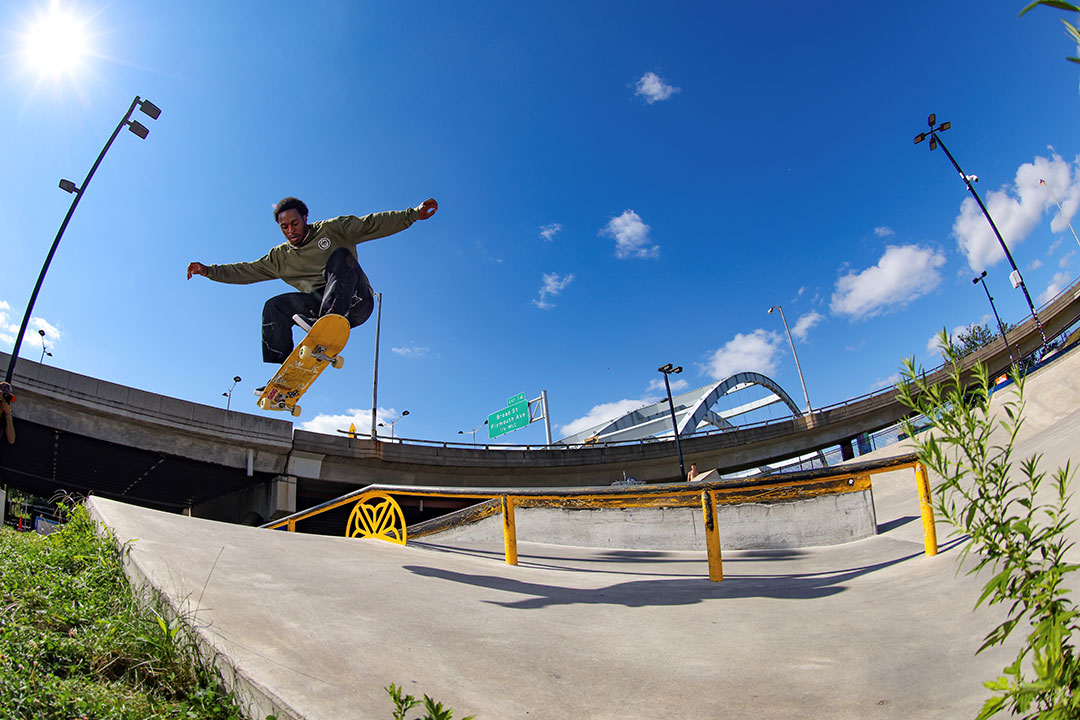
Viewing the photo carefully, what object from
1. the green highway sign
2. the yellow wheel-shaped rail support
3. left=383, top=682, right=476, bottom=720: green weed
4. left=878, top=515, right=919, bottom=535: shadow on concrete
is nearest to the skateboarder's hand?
the yellow wheel-shaped rail support

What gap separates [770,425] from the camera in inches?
1371

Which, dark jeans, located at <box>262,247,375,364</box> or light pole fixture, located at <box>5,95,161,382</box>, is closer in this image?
dark jeans, located at <box>262,247,375,364</box>

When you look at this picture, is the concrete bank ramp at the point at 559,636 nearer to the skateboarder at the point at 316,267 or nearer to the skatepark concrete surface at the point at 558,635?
the skatepark concrete surface at the point at 558,635

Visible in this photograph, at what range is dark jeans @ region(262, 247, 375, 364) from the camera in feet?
19.6

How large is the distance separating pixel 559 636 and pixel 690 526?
7.80 m

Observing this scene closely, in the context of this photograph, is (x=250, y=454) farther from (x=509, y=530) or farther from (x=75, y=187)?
(x=509, y=530)

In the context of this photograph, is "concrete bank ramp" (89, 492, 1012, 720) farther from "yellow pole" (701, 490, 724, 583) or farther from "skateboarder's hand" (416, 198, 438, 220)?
"skateboarder's hand" (416, 198, 438, 220)

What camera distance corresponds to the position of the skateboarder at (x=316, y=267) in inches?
239

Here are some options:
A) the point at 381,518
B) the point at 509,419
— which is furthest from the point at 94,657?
the point at 509,419

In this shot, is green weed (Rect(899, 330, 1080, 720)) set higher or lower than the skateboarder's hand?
lower

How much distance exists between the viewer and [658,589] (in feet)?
15.6

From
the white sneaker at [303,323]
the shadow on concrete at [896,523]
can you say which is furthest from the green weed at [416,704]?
the shadow on concrete at [896,523]

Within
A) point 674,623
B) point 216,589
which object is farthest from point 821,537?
point 216,589

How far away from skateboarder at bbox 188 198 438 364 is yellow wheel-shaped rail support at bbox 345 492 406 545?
2.54 metres
